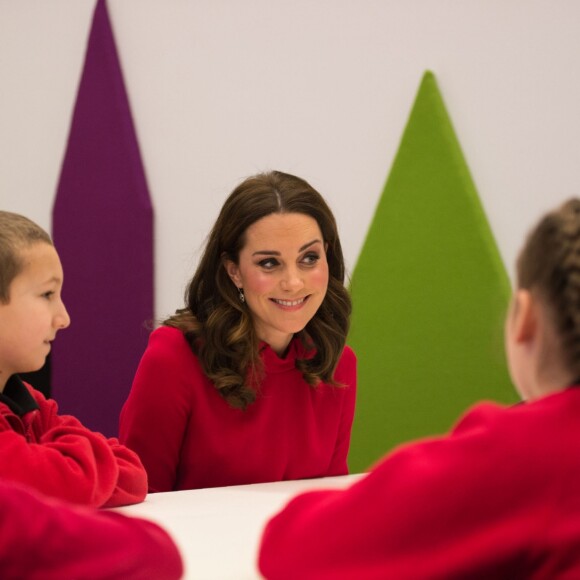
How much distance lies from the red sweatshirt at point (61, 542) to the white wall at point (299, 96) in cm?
185

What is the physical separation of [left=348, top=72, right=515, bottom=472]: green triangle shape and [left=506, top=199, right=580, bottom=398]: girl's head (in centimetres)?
170

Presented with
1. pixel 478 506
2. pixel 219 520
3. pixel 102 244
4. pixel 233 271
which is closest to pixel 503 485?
pixel 478 506

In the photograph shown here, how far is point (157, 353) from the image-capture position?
1.79m

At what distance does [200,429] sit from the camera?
1786 millimetres

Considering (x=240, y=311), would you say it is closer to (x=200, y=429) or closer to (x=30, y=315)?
(x=200, y=429)

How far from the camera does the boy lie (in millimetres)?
1206

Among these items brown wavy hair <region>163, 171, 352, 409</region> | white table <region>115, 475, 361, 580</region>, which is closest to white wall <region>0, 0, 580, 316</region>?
brown wavy hair <region>163, 171, 352, 409</region>

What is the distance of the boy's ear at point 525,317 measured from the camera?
78 cm

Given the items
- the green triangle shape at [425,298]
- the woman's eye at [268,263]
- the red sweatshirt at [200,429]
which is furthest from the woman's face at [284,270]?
the green triangle shape at [425,298]

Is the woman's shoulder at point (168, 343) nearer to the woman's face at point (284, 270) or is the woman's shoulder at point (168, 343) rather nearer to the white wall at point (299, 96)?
the woman's face at point (284, 270)

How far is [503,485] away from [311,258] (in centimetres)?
121

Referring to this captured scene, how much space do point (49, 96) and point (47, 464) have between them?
2123 mm

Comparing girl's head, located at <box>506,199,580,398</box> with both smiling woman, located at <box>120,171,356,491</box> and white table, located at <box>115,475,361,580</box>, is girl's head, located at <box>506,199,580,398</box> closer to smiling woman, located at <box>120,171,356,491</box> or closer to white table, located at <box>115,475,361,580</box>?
white table, located at <box>115,475,361,580</box>

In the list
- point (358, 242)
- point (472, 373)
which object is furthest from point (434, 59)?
point (472, 373)
